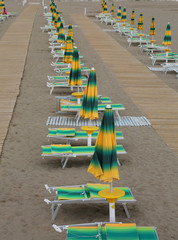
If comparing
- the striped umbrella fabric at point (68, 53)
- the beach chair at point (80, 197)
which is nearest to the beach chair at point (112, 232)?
the beach chair at point (80, 197)

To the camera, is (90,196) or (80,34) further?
(80,34)

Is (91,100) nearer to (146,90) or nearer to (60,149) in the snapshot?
(60,149)

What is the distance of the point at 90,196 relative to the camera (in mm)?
6719

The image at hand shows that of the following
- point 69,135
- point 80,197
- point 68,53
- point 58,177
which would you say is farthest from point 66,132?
point 68,53

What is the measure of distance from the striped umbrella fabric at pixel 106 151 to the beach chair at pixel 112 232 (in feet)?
2.12

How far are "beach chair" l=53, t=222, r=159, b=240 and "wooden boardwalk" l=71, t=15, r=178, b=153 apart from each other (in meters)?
4.28

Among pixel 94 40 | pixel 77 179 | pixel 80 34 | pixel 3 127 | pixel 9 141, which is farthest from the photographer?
pixel 80 34

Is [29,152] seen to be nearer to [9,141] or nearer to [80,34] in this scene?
[9,141]

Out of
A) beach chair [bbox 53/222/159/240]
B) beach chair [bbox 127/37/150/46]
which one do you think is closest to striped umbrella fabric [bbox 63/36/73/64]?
beach chair [bbox 53/222/159/240]

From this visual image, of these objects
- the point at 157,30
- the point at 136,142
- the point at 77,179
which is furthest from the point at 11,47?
the point at 77,179

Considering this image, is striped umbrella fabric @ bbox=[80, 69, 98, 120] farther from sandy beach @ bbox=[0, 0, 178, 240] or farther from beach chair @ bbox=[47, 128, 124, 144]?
sandy beach @ bbox=[0, 0, 178, 240]

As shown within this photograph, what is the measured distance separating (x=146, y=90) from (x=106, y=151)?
9.45 m

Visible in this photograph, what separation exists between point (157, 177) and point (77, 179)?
1.49 metres

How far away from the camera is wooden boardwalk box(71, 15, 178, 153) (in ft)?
37.4
